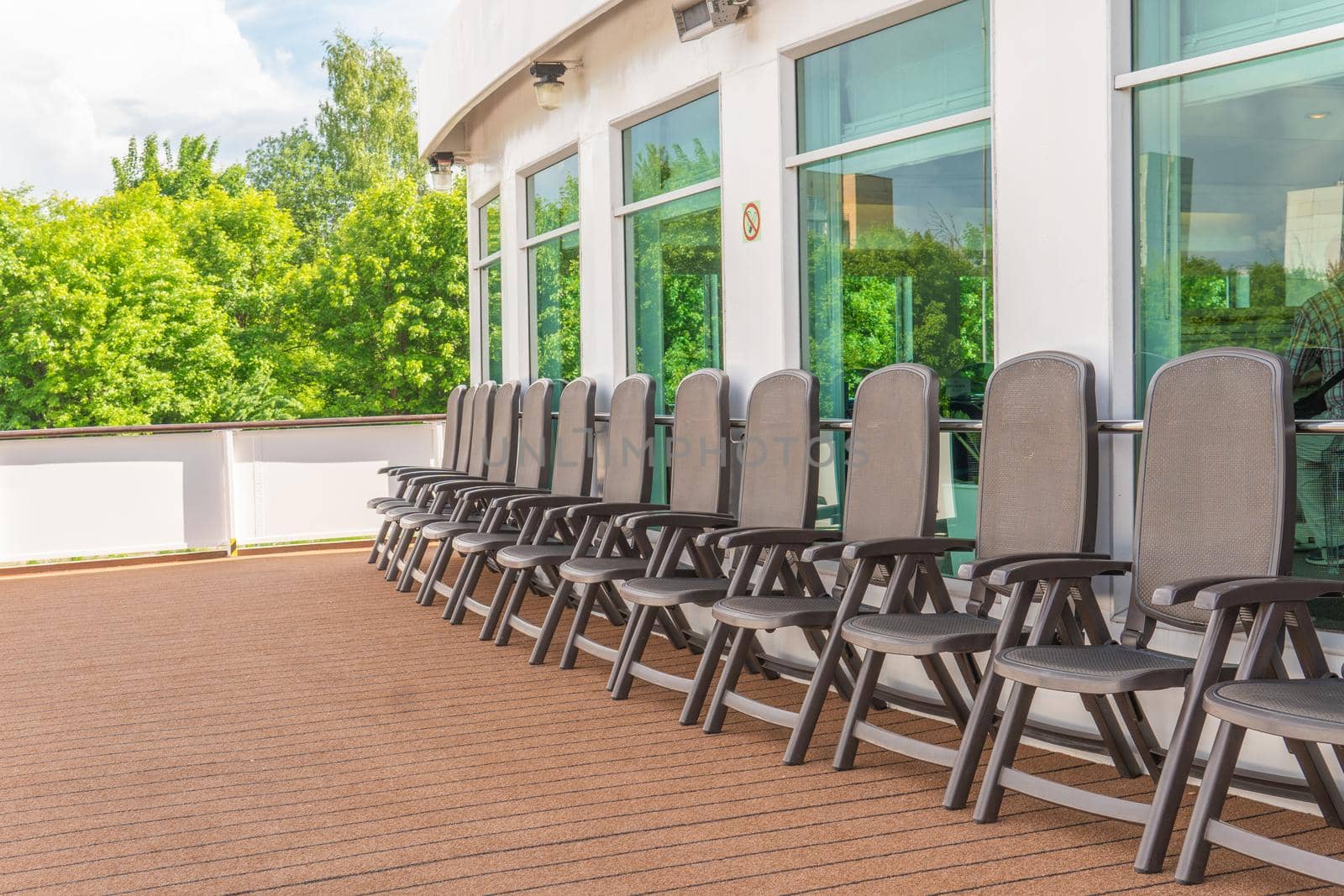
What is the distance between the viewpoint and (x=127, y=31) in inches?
2218

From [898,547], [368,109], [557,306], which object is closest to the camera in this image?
[898,547]

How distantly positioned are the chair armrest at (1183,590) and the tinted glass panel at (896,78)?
2074 mm

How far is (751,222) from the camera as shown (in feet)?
19.2

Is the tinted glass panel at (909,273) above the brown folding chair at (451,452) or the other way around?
above

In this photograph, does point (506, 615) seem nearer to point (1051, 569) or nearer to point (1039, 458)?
point (1039, 458)

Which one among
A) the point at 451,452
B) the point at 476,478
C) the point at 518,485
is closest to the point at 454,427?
the point at 451,452

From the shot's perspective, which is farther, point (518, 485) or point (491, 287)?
point (491, 287)

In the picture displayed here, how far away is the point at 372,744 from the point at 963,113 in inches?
113

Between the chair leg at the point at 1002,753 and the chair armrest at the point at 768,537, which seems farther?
the chair armrest at the point at 768,537

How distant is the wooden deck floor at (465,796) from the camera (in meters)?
3.17

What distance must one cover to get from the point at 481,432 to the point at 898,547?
5.04 metres

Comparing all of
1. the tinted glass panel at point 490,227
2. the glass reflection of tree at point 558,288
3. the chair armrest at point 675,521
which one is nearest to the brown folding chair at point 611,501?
the chair armrest at point 675,521

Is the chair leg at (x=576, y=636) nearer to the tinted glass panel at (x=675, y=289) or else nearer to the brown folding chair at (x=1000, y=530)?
the tinted glass panel at (x=675, y=289)

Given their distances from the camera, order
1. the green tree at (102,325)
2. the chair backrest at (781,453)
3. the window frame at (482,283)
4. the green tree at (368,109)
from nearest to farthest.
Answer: the chair backrest at (781,453) < the window frame at (482,283) < the green tree at (102,325) < the green tree at (368,109)
